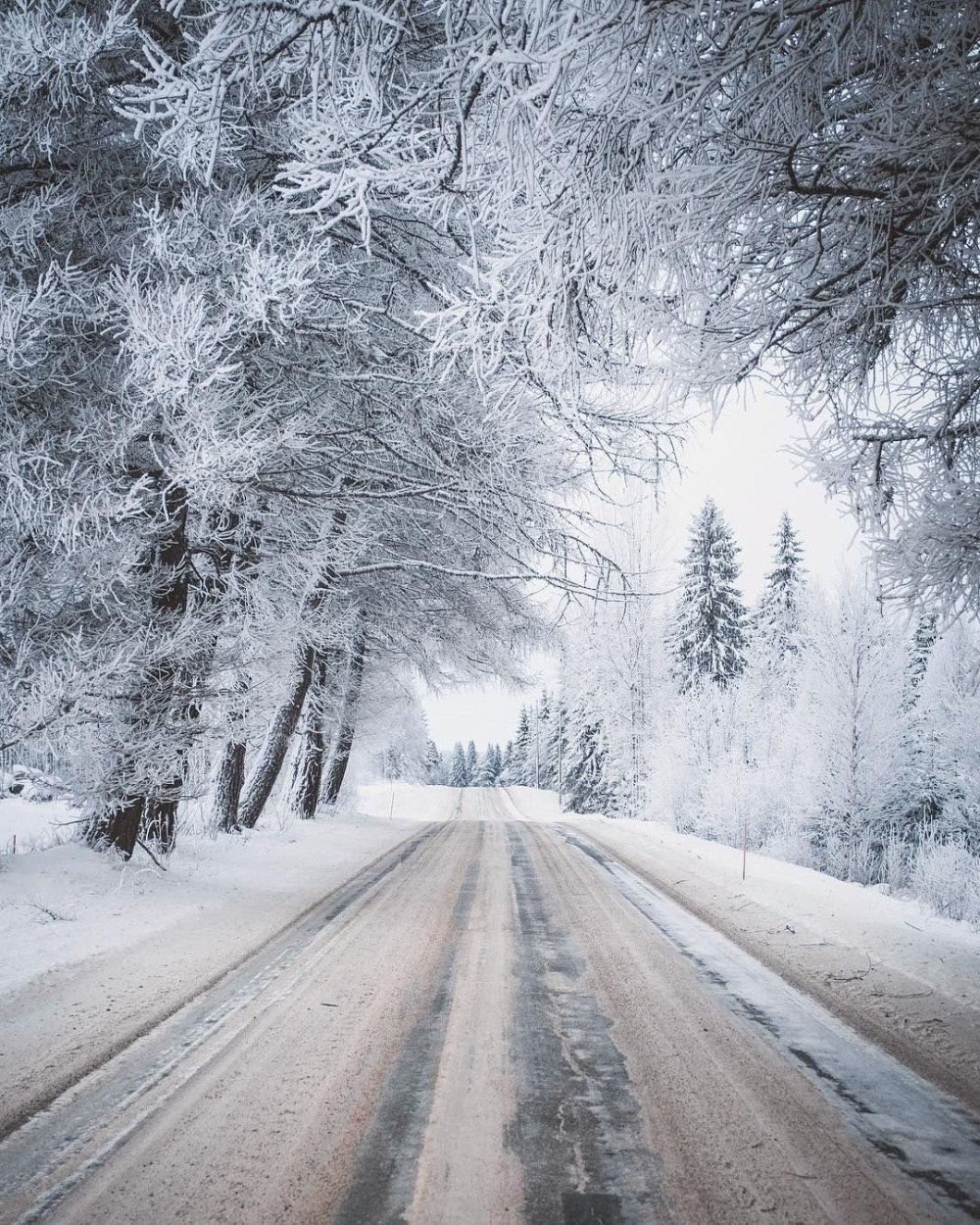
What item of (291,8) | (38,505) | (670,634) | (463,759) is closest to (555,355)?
(291,8)

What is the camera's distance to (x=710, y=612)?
102 ft

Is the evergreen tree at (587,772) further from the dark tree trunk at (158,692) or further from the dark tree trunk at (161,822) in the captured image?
the dark tree trunk at (158,692)

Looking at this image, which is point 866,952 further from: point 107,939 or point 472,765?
point 472,765

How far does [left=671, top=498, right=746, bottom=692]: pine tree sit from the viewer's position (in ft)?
96.7

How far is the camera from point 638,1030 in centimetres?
343

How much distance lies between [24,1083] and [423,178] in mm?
4503

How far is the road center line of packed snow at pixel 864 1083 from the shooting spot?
2309 millimetres

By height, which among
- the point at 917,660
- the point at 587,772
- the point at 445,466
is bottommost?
the point at 587,772

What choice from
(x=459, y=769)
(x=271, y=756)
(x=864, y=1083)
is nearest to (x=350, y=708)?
(x=271, y=756)

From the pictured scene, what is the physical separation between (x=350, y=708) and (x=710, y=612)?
21.0m

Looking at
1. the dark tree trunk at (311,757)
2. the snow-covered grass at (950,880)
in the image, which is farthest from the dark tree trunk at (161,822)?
the snow-covered grass at (950,880)

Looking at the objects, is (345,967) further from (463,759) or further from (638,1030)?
(463,759)

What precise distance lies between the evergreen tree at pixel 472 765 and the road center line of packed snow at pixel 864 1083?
107207mm

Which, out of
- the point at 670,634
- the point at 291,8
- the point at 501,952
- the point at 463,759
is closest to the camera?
the point at 291,8
